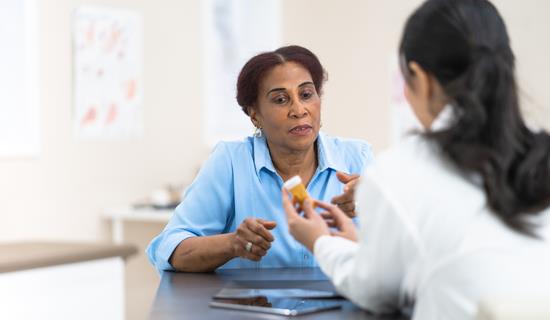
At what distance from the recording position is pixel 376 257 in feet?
3.96

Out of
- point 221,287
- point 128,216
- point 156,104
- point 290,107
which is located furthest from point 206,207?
point 156,104

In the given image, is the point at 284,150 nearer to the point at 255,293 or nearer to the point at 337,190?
the point at 337,190

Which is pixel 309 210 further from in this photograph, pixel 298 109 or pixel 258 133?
pixel 258 133

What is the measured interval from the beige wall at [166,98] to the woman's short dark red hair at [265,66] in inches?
76.2

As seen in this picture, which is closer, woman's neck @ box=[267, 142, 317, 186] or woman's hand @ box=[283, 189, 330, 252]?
woman's hand @ box=[283, 189, 330, 252]

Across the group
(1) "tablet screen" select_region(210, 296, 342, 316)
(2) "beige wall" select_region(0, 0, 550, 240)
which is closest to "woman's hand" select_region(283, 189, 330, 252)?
(1) "tablet screen" select_region(210, 296, 342, 316)

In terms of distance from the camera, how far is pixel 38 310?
317 cm

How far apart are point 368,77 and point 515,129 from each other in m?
4.03

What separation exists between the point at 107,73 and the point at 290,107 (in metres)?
2.42

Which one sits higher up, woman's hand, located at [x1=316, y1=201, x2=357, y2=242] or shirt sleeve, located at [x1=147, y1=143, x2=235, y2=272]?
woman's hand, located at [x1=316, y1=201, x2=357, y2=242]

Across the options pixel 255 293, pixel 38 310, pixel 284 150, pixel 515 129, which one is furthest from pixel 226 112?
pixel 515 129

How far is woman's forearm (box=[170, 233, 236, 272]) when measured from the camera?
5.96 feet

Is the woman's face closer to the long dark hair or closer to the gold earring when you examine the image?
the gold earring

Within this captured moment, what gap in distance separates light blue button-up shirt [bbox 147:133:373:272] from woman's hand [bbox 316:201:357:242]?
1.65 ft
